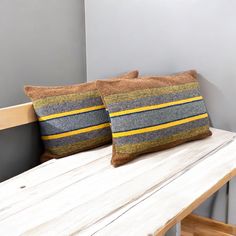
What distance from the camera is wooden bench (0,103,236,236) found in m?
1.11

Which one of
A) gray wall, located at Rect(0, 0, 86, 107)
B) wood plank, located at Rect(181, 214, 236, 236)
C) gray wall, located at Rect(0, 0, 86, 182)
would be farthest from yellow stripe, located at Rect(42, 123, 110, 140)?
wood plank, located at Rect(181, 214, 236, 236)

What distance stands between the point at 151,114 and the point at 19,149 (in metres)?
0.55

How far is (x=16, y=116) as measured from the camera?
152cm

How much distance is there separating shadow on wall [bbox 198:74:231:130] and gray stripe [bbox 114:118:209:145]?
0.52 feet

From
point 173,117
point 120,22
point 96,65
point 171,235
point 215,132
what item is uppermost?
point 120,22

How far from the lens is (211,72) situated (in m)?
1.78

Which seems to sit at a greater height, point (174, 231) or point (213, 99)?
point (213, 99)

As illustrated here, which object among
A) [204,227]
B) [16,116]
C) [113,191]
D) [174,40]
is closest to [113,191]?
[113,191]

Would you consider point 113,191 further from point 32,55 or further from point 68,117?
point 32,55

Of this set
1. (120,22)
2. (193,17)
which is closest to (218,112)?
(193,17)

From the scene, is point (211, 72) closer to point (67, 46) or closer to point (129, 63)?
point (129, 63)

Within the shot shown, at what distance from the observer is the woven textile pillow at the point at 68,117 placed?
1.55m

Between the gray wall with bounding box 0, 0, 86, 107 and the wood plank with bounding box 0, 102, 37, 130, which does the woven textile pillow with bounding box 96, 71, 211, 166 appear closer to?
the wood plank with bounding box 0, 102, 37, 130

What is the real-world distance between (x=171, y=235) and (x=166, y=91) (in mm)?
611
